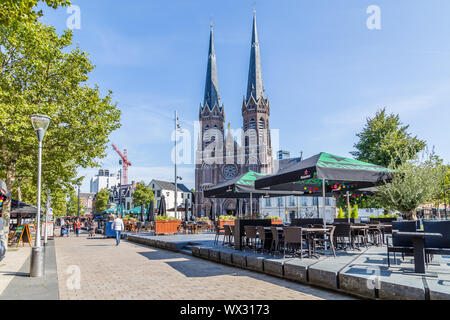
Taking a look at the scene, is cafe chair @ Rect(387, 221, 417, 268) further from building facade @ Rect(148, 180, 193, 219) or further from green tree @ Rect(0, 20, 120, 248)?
building facade @ Rect(148, 180, 193, 219)

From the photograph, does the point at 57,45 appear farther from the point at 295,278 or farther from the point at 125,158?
the point at 125,158

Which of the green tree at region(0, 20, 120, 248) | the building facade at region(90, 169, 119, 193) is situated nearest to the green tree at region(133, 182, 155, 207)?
the green tree at region(0, 20, 120, 248)

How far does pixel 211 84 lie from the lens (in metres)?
75.6

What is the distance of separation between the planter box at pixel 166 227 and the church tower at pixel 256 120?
149ft

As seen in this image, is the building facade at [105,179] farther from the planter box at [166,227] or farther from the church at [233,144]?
the planter box at [166,227]

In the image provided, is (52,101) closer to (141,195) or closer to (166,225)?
(166,225)

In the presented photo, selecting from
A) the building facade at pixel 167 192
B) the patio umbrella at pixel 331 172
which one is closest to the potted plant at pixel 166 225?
the patio umbrella at pixel 331 172

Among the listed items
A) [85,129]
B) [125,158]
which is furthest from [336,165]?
[125,158]

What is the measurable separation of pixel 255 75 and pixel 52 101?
196 ft

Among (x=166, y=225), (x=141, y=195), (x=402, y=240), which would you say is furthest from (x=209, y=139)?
(x=402, y=240)
